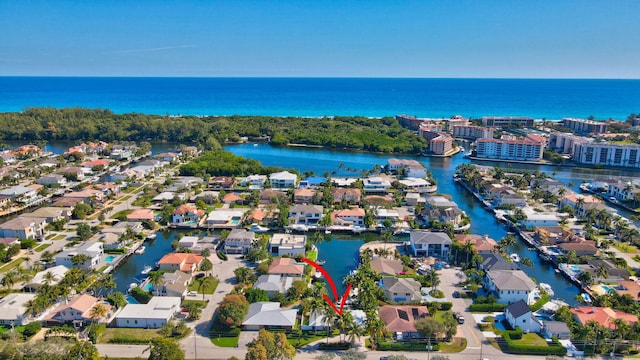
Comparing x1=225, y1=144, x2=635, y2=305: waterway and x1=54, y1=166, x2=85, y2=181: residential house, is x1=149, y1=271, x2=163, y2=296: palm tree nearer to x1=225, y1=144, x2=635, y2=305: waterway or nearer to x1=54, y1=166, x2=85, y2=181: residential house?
x1=225, y1=144, x2=635, y2=305: waterway

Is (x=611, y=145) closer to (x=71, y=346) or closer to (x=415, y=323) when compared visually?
(x=415, y=323)

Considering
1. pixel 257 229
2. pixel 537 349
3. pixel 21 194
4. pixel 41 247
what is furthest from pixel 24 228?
pixel 537 349

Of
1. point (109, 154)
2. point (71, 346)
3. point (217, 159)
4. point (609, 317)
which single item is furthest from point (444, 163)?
point (71, 346)

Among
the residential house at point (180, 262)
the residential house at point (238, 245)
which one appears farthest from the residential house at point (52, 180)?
the residential house at point (238, 245)

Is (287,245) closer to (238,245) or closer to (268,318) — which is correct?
(238,245)

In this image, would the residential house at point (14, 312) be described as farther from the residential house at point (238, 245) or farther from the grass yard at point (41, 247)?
the residential house at point (238, 245)

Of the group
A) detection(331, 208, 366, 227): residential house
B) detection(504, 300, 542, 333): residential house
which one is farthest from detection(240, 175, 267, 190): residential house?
detection(504, 300, 542, 333): residential house
